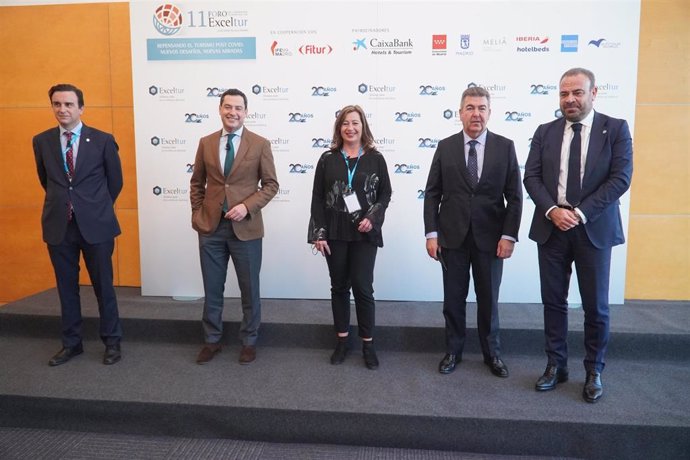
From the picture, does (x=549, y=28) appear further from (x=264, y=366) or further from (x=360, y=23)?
(x=264, y=366)

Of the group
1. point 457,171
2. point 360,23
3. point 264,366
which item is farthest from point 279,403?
point 360,23

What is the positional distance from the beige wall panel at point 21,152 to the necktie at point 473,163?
152 inches

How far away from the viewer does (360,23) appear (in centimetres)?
365

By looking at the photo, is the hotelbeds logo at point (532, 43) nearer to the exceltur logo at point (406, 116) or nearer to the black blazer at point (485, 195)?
the exceltur logo at point (406, 116)

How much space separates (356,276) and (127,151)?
2.75 meters

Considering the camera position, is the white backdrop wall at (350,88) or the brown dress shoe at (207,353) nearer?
the brown dress shoe at (207,353)

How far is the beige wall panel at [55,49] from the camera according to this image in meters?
4.18

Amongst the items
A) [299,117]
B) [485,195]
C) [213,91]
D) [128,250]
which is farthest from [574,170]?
[128,250]

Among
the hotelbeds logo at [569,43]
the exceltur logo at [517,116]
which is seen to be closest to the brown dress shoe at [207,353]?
the exceltur logo at [517,116]

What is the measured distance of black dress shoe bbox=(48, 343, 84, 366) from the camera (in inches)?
117

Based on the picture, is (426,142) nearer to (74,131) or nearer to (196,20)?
(196,20)

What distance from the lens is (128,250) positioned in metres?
4.39

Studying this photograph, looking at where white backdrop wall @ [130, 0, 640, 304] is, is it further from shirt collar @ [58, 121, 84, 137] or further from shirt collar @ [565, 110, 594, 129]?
shirt collar @ [565, 110, 594, 129]

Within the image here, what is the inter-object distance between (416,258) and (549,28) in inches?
81.6
